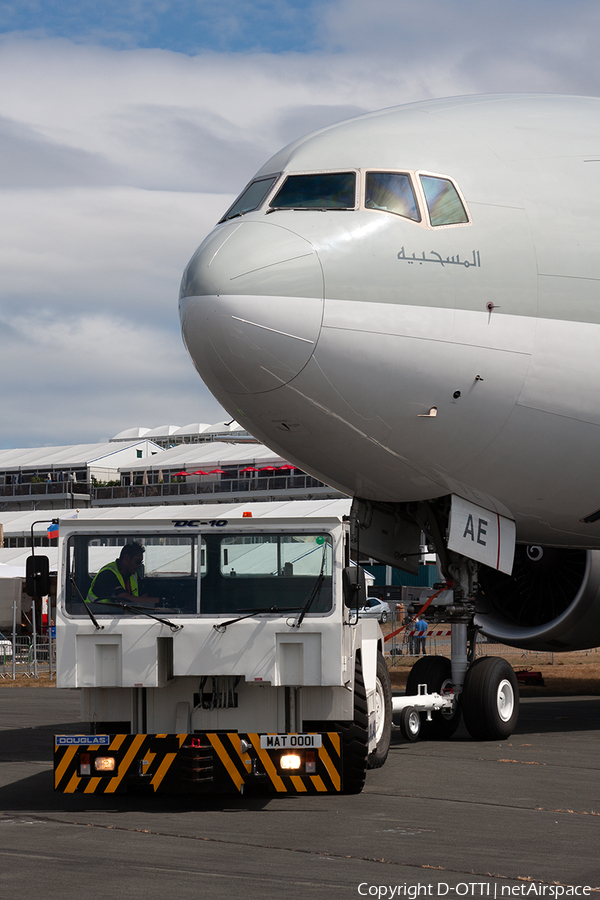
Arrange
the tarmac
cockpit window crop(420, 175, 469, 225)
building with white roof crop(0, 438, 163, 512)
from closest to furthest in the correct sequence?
the tarmac < cockpit window crop(420, 175, 469, 225) < building with white roof crop(0, 438, 163, 512)

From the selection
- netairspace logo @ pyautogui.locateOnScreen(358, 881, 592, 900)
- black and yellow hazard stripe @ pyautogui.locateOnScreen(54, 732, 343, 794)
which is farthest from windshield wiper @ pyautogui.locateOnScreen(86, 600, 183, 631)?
netairspace logo @ pyautogui.locateOnScreen(358, 881, 592, 900)

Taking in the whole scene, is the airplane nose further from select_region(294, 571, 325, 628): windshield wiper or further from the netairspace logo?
the netairspace logo

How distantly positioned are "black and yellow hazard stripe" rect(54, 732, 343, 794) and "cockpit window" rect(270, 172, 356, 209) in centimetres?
489

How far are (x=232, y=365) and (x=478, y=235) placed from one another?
272 cm

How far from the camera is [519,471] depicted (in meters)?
11.5

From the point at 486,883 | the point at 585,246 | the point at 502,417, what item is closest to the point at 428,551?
the point at 502,417

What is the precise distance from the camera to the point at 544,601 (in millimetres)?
15539

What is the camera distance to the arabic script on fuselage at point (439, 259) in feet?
33.8

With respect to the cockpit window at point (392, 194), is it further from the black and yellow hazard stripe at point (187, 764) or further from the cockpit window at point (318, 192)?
the black and yellow hazard stripe at point (187, 764)

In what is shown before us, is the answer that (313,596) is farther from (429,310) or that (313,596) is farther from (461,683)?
(461,683)

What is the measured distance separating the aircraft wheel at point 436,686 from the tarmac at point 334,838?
1.25 m

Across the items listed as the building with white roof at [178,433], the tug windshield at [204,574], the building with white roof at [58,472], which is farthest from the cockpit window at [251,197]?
the building with white roof at [178,433]

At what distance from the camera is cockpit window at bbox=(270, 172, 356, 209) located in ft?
34.7

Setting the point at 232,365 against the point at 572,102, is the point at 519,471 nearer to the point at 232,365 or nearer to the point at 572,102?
the point at 232,365
